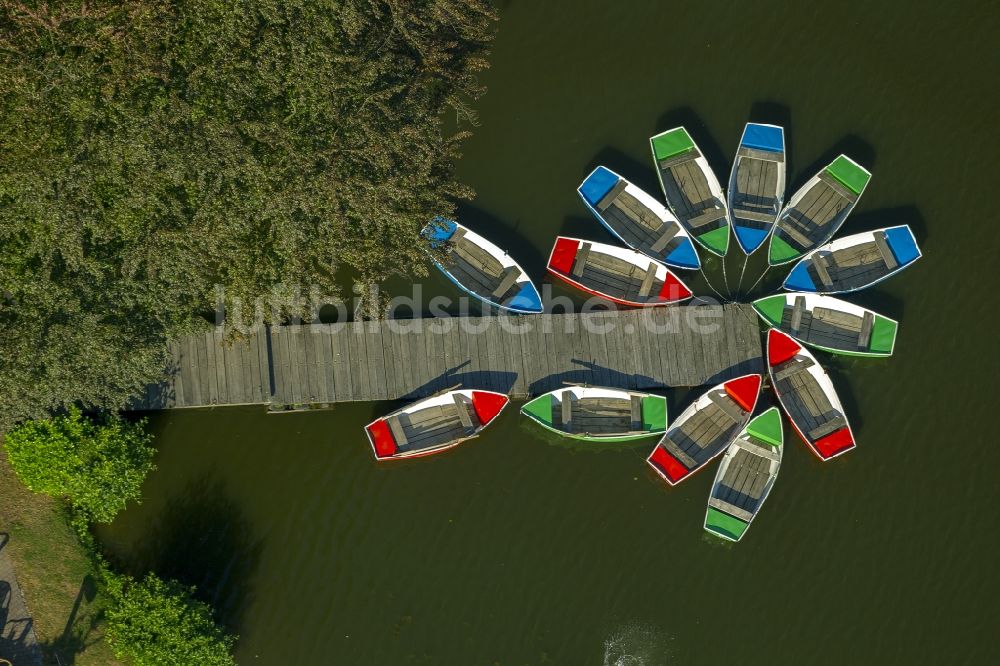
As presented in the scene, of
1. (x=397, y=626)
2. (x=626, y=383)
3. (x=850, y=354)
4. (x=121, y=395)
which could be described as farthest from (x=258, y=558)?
(x=850, y=354)

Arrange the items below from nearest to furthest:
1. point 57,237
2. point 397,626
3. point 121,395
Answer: point 57,237, point 121,395, point 397,626

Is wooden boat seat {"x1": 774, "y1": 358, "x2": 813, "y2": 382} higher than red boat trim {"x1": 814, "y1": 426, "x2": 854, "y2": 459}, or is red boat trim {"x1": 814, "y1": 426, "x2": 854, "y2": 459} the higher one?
wooden boat seat {"x1": 774, "y1": 358, "x2": 813, "y2": 382}

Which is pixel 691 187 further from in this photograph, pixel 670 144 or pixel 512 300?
pixel 512 300

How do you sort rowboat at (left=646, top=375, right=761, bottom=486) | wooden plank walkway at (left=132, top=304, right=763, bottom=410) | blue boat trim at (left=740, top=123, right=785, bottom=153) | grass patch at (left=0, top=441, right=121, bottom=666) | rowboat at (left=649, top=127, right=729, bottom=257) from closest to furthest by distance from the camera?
grass patch at (left=0, top=441, right=121, bottom=666), wooden plank walkway at (left=132, top=304, right=763, bottom=410), rowboat at (left=646, top=375, right=761, bottom=486), rowboat at (left=649, top=127, right=729, bottom=257), blue boat trim at (left=740, top=123, right=785, bottom=153)

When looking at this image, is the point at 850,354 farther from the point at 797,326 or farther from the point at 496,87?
the point at 496,87

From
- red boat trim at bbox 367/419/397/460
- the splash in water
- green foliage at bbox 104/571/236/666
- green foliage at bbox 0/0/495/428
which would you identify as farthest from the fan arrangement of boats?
green foliage at bbox 104/571/236/666

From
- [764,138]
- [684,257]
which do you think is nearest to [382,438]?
[684,257]

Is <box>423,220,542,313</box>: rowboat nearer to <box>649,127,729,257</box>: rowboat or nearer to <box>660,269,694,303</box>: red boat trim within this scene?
<box>660,269,694,303</box>: red boat trim
